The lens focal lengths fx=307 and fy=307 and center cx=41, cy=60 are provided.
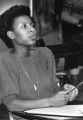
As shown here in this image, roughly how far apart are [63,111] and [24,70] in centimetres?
29

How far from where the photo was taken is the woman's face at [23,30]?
4.64 ft

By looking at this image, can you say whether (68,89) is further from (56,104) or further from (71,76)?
(71,76)

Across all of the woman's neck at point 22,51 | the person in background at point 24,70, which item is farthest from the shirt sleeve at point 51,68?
the woman's neck at point 22,51

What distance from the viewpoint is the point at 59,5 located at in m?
2.79

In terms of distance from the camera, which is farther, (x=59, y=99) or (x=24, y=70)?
(x=24, y=70)

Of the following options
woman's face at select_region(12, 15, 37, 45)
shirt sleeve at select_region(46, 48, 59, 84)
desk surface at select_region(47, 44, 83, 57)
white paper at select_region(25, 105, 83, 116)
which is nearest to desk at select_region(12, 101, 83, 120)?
white paper at select_region(25, 105, 83, 116)

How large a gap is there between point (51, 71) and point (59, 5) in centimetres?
141

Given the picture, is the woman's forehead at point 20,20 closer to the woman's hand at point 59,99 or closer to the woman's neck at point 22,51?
the woman's neck at point 22,51

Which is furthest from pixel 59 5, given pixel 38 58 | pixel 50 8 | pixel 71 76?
pixel 38 58

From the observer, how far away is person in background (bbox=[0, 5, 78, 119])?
4.34 ft

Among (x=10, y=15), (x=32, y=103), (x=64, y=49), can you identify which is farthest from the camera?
(x=64, y=49)

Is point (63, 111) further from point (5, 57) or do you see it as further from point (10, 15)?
point (10, 15)

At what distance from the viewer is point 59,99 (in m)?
1.26

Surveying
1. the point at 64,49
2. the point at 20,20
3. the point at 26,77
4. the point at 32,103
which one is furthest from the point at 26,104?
the point at 64,49
